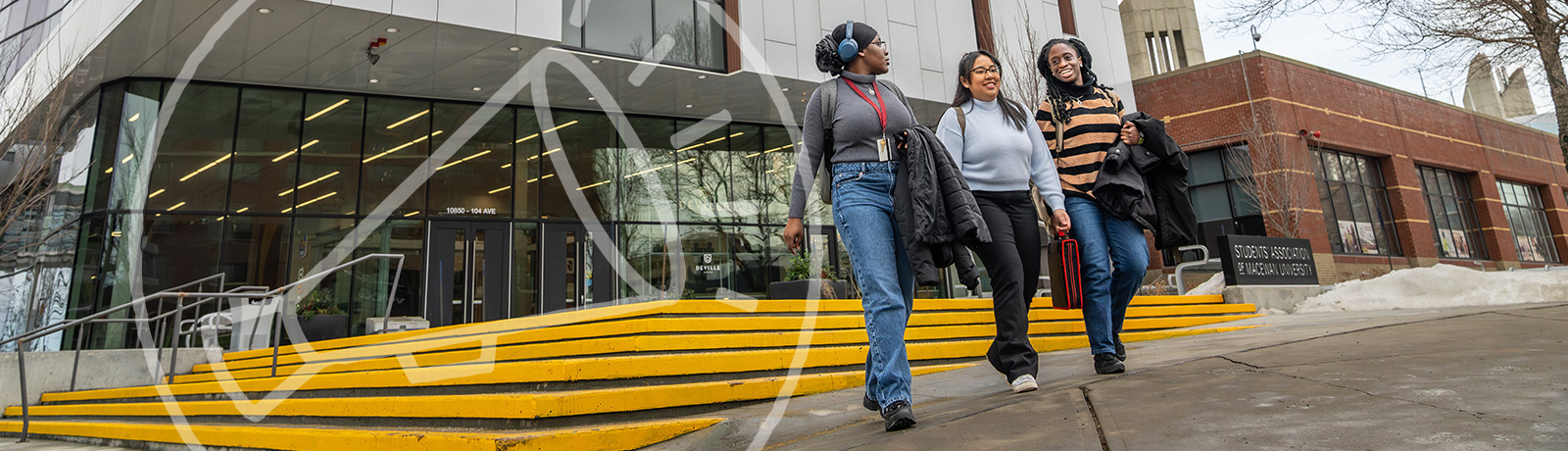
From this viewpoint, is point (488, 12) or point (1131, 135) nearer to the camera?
point (1131, 135)

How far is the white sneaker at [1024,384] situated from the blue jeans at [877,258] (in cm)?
46

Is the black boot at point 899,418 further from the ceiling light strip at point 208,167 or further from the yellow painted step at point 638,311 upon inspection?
the ceiling light strip at point 208,167

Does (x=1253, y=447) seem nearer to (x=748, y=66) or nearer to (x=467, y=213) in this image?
(x=748, y=66)

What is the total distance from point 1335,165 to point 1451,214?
7090mm

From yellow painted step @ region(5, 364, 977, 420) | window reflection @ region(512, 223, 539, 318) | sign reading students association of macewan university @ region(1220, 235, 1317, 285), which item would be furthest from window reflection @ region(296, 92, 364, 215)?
sign reading students association of macewan university @ region(1220, 235, 1317, 285)

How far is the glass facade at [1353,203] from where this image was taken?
22.0 m

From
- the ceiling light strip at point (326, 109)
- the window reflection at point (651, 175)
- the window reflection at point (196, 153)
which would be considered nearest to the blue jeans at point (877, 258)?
the window reflection at point (651, 175)

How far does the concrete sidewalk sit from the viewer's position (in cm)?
186

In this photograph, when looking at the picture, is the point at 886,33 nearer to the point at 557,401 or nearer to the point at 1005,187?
the point at 1005,187

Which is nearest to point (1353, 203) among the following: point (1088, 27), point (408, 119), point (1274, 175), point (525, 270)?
point (1274, 175)

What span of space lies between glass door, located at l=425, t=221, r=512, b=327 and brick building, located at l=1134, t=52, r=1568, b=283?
1858 cm

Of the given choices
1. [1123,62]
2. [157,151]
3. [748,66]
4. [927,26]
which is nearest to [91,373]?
[157,151]

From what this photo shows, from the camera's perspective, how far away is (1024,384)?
3.08 meters

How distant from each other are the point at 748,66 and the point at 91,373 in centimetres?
919
